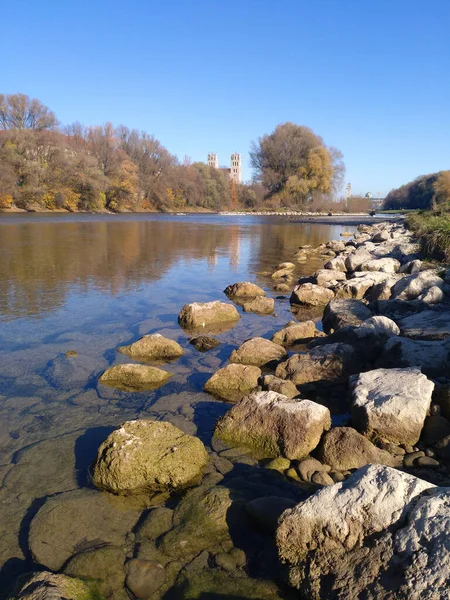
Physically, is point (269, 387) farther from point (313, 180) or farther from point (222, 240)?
point (313, 180)

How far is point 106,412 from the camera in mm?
5340

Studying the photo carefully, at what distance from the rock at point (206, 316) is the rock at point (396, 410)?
464 centimetres

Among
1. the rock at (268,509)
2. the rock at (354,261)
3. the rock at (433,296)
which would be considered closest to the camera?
the rock at (268,509)

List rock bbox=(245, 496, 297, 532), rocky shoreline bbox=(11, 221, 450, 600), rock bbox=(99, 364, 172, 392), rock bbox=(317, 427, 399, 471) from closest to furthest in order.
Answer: rocky shoreline bbox=(11, 221, 450, 600) → rock bbox=(245, 496, 297, 532) → rock bbox=(317, 427, 399, 471) → rock bbox=(99, 364, 172, 392)

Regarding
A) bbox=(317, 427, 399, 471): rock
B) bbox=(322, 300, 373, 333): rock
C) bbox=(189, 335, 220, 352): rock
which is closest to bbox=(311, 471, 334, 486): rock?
bbox=(317, 427, 399, 471): rock

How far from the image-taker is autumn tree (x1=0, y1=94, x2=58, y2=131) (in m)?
55.9

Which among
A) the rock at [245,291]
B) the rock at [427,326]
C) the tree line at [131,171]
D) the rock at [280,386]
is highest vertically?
the tree line at [131,171]

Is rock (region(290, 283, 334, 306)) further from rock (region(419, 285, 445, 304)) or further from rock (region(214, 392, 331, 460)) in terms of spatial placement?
rock (region(214, 392, 331, 460))

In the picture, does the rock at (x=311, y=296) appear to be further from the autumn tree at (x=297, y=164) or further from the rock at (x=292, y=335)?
the autumn tree at (x=297, y=164)

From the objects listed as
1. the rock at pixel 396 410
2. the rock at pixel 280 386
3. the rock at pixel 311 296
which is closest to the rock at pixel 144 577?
the rock at pixel 396 410

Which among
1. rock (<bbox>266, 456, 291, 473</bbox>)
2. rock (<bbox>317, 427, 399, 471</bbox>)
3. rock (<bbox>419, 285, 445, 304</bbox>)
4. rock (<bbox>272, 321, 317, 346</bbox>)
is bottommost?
rock (<bbox>266, 456, 291, 473</bbox>)

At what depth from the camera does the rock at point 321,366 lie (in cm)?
600

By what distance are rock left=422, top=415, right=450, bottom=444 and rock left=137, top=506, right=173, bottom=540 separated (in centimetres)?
265

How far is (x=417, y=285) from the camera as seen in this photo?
9664 millimetres
